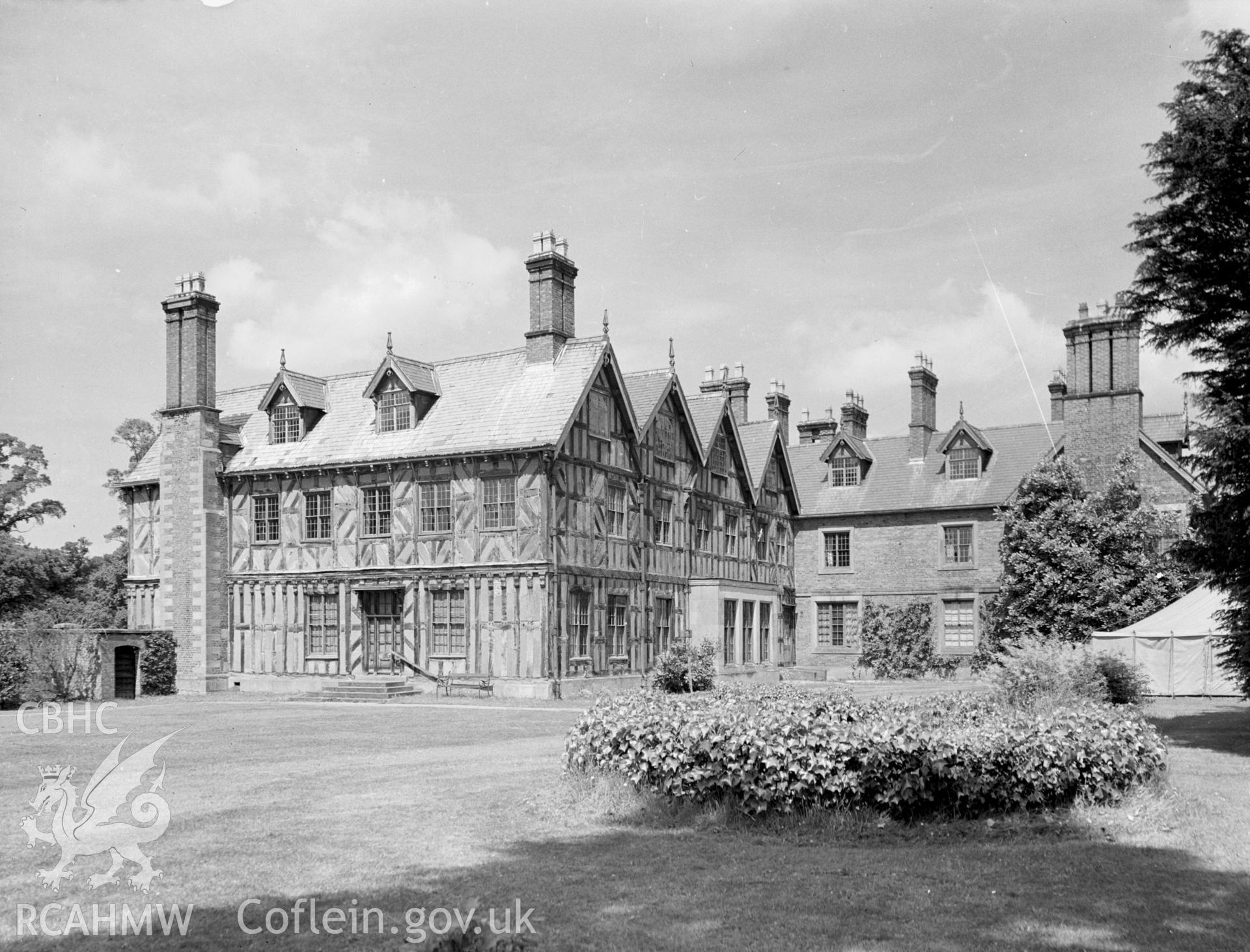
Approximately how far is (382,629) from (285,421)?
771cm

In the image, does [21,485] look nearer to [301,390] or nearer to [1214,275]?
[301,390]

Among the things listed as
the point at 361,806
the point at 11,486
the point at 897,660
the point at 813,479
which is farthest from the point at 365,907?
the point at 11,486

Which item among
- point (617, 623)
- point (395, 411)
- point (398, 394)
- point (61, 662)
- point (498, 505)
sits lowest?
point (61, 662)

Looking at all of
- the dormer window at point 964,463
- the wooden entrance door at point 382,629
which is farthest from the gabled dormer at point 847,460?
the wooden entrance door at point 382,629

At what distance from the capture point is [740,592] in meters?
42.5

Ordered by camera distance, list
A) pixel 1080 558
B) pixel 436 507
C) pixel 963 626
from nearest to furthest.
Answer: pixel 436 507 < pixel 1080 558 < pixel 963 626

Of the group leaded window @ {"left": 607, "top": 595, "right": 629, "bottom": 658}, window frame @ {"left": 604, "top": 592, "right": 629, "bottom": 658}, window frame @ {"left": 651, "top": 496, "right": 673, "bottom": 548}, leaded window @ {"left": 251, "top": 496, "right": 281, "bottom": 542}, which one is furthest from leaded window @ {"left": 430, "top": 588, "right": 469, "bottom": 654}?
window frame @ {"left": 651, "top": 496, "right": 673, "bottom": 548}

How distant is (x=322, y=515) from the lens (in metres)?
36.4

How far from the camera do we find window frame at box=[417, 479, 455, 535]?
3419 centimetres

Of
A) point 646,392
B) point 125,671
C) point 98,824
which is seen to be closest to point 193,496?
point 125,671

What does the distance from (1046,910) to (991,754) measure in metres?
2.94

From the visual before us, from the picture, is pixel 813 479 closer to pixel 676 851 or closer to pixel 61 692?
pixel 61 692

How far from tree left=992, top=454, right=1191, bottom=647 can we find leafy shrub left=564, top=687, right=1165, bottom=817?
2570cm

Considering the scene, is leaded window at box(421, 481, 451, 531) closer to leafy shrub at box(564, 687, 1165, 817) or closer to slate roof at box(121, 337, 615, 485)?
slate roof at box(121, 337, 615, 485)
